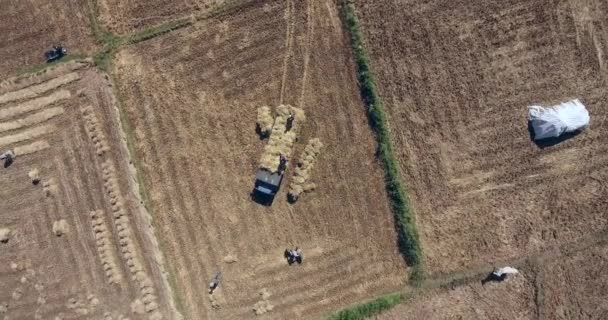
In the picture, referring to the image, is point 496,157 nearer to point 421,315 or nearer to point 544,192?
point 544,192

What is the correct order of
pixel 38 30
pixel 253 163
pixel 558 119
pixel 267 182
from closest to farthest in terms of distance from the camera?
pixel 558 119, pixel 267 182, pixel 253 163, pixel 38 30

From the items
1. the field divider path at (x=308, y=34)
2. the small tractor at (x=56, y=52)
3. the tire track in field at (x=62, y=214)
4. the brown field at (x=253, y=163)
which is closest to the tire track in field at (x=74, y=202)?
the tire track in field at (x=62, y=214)

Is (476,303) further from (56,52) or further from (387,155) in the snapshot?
(56,52)

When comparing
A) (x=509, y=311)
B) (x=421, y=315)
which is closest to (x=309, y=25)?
(x=421, y=315)

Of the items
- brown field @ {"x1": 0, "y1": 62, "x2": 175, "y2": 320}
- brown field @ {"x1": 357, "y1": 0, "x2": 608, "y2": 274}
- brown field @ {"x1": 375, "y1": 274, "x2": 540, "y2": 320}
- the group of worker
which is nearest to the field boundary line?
brown field @ {"x1": 357, "y1": 0, "x2": 608, "y2": 274}

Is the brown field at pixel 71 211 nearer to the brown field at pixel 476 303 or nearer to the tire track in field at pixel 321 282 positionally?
the tire track in field at pixel 321 282

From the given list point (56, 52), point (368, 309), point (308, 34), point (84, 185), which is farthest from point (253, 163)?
point (56, 52)
